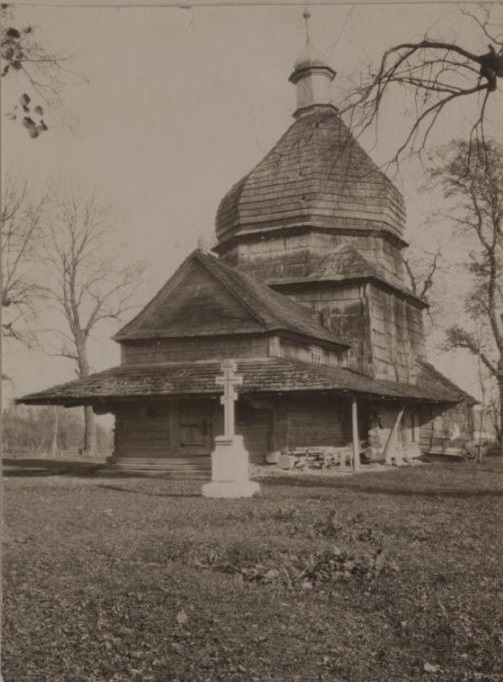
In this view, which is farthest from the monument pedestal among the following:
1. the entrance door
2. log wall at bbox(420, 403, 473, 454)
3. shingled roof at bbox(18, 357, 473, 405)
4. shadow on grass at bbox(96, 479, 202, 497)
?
log wall at bbox(420, 403, 473, 454)

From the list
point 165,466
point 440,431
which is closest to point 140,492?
point 165,466

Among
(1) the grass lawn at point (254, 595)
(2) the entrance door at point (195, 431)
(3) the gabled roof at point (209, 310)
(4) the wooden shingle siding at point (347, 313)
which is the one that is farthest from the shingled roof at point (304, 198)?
(1) the grass lawn at point (254, 595)

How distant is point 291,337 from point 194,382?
378cm

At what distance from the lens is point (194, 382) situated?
19328 mm

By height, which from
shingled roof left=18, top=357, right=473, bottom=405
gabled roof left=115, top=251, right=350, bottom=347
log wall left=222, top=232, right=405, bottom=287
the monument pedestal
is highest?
log wall left=222, top=232, right=405, bottom=287

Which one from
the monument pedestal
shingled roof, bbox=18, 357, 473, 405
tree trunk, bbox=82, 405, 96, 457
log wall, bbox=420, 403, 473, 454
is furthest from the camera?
tree trunk, bbox=82, 405, 96, 457

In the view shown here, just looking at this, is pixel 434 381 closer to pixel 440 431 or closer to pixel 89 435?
pixel 440 431

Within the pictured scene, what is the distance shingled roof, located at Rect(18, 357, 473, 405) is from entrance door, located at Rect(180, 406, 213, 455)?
126 centimetres

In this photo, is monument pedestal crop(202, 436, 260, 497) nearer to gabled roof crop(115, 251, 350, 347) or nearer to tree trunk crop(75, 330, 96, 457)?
gabled roof crop(115, 251, 350, 347)

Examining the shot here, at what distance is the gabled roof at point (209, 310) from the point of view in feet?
68.4

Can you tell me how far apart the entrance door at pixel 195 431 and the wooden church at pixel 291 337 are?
35 millimetres

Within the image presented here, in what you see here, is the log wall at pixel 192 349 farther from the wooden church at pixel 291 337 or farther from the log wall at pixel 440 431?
the log wall at pixel 440 431

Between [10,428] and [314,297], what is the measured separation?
4906 centimetres

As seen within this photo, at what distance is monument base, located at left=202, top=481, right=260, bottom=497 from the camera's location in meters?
13.0
